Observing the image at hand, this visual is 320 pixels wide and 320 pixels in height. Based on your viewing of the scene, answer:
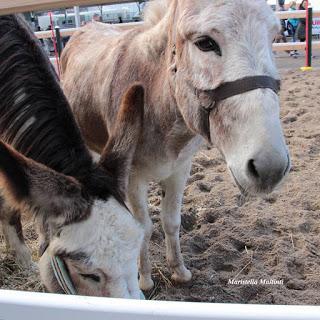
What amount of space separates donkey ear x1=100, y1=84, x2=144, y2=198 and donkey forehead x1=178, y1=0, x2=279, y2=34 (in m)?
0.43

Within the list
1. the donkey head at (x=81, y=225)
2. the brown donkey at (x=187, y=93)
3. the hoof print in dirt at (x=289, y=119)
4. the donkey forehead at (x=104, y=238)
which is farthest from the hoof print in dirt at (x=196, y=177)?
the donkey forehead at (x=104, y=238)

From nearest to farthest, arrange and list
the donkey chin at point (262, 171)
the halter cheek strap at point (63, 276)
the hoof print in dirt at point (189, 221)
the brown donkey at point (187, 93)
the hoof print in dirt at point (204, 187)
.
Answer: the donkey chin at point (262, 171) < the brown donkey at point (187, 93) < the halter cheek strap at point (63, 276) < the hoof print in dirt at point (189, 221) < the hoof print in dirt at point (204, 187)

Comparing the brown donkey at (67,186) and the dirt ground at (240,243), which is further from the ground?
the brown donkey at (67,186)

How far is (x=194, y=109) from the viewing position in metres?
2.38

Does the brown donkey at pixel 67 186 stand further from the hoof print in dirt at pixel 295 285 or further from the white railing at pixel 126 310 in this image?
the hoof print in dirt at pixel 295 285

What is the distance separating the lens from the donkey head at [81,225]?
1.93m

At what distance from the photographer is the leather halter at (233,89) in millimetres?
1935

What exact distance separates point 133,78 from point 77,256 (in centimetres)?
145

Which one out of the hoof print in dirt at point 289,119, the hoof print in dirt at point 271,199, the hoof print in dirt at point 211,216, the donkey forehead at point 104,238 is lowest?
the hoof print in dirt at point 289,119

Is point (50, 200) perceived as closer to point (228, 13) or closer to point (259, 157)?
point (259, 157)

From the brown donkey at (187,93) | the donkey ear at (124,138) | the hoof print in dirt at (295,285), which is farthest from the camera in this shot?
the hoof print in dirt at (295,285)

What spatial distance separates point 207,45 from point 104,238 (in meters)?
1.01

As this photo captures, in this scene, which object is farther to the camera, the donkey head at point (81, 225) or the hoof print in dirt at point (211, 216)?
the hoof print in dirt at point (211, 216)

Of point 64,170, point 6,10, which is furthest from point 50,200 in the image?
point 6,10
